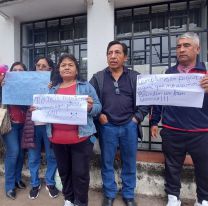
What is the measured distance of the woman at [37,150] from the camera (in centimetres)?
319

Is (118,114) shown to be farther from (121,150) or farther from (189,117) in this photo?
(189,117)

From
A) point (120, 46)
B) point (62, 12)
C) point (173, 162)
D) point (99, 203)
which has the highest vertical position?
point (62, 12)

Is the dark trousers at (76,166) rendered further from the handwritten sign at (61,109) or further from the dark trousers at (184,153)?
the dark trousers at (184,153)

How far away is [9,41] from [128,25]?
2027 millimetres

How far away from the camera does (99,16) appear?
151 inches

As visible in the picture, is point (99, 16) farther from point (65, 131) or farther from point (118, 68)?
point (65, 131)

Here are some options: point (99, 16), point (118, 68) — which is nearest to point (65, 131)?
point (118, 68)

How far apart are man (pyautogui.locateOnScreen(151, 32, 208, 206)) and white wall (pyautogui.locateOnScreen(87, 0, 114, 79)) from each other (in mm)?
1301

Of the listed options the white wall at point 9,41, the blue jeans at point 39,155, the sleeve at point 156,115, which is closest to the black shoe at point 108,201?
the blue jeans at point 39,155

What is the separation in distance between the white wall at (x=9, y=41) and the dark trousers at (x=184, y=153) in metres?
2.89


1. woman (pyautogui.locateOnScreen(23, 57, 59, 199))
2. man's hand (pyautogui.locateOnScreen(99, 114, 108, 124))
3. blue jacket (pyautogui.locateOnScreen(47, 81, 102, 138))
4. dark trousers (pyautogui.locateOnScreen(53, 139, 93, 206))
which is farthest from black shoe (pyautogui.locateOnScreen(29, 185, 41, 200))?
man's hand (pyautogui.locateOnScreen(99, 114, 108, 124))

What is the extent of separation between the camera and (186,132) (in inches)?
107

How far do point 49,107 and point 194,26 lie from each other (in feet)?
8.04

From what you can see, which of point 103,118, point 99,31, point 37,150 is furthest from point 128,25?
point 37,150
